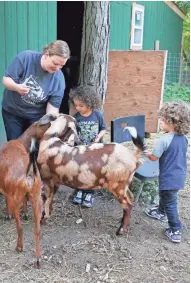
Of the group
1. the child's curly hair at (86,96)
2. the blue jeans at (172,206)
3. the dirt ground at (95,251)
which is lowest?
the dirt ground at (95,251)

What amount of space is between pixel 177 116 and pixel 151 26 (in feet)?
36.6

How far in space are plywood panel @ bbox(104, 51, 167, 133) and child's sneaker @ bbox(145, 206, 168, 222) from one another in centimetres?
265

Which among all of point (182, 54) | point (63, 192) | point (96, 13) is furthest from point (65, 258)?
point (182, 54)

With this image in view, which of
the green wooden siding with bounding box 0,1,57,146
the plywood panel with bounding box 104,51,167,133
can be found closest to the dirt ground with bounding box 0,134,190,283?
the green wooden siding with bounding box 0,1,57,146

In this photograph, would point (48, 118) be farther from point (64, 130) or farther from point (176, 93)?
point (176, 93)

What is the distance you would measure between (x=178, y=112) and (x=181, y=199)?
1.76 meters

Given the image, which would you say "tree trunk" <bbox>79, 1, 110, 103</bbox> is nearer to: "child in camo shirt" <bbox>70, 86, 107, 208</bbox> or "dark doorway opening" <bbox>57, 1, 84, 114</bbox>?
"child in camo shirt" <bbox>70, 86, 107, 208</bbox>

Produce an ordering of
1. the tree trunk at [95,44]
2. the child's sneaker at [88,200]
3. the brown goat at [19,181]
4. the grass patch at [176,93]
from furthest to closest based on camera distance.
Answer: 1. the grass patch at [176,93]
2. the tree trunk at [95,44]
3. the child's sneaker at [88,200]
4. the brown goat at [19,181]

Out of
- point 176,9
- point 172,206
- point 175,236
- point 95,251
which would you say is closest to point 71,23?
point 172,206

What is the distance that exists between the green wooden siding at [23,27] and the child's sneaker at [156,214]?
246 centimetres

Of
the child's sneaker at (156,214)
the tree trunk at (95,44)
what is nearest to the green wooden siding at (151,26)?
the tree trunk at (95,44)

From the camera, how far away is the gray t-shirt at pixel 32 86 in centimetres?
353

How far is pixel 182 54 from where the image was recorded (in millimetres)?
17297

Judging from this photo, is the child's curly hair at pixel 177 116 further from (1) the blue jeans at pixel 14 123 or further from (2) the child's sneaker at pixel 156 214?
(1) the blue jeans at pixel 14 123
